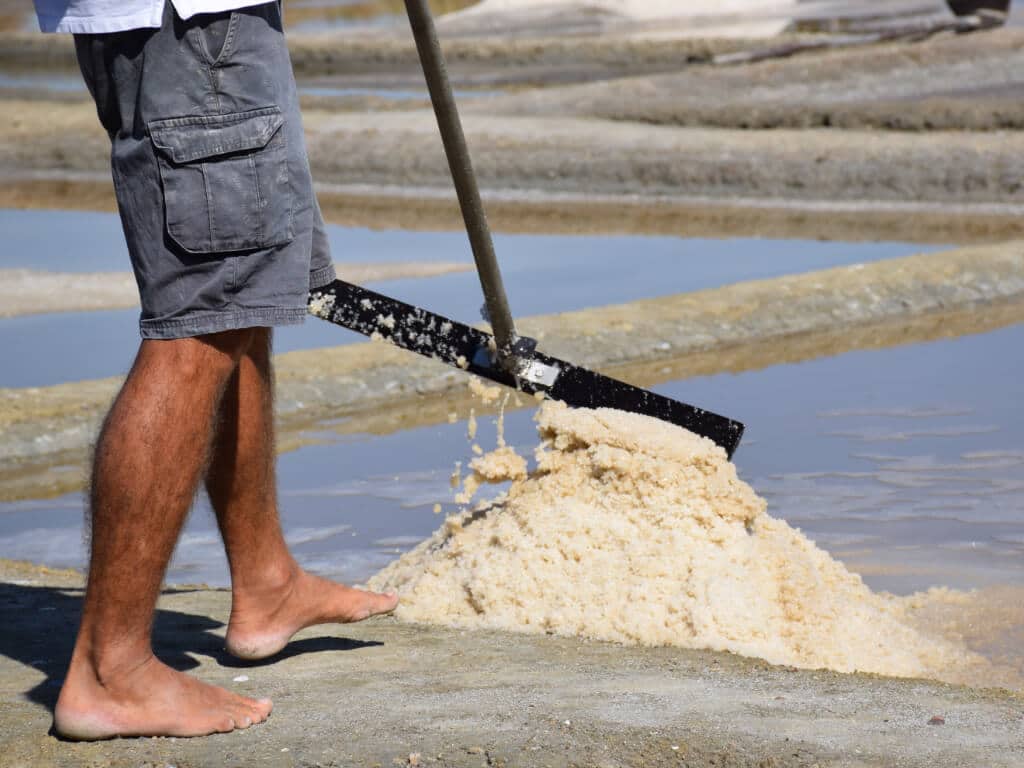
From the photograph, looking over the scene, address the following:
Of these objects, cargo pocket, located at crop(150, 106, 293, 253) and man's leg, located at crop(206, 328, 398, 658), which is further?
man's leg, located at crop(206, 328, 398, 658)

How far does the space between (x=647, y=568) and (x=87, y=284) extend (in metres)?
4.62

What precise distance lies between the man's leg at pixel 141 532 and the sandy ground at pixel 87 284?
14.4 ft

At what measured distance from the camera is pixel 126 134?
1773mm

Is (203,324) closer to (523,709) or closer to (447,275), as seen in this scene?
(523,709)

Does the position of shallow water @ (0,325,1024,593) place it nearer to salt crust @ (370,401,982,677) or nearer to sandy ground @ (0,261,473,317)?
salt crust @ (370,401,982,677)

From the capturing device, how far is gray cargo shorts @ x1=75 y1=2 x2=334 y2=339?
1726 millimetres

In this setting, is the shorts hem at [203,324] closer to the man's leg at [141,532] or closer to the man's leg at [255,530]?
the man's leg at [141,532]

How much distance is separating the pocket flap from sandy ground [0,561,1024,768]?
65 cm

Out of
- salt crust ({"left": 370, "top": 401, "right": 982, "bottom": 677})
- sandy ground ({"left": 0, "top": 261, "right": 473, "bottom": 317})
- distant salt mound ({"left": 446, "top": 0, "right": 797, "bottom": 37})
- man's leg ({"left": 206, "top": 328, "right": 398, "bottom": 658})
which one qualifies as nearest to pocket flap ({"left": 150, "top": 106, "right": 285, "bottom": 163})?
man's leg ({"left": 206, "top": 328, "right": 398, "bottom": 658})

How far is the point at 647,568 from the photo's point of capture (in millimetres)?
2350

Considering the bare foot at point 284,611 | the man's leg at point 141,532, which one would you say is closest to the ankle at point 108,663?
the man's leg at point 141,532

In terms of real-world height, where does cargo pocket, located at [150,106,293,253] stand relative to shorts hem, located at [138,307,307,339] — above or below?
above

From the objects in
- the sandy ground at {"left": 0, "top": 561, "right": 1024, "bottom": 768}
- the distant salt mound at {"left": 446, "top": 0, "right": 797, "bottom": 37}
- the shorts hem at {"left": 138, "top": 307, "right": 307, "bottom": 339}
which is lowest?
the sandy ground at {"left": 0, "top": 561, "right": 1024, "bottom": 768}

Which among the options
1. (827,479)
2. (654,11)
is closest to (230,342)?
(827,479)
